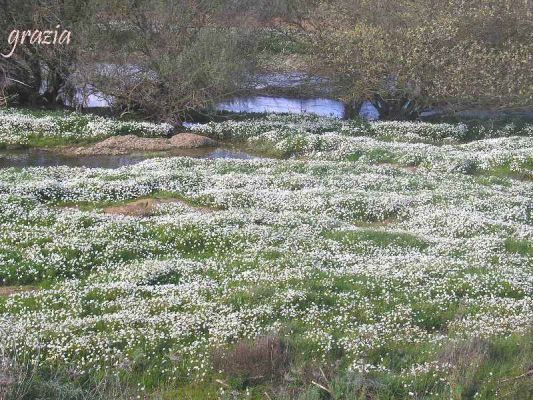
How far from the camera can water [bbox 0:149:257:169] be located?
2672 centimetres

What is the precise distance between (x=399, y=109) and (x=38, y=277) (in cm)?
2970

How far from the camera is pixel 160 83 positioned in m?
34.3

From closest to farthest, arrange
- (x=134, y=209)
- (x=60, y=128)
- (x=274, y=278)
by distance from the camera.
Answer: (x=274, y=278), (x=134, y=209), (x=60, y=128)

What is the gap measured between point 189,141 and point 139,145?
91.6 inches

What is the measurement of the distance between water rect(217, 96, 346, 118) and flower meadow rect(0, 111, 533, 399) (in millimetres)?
17103

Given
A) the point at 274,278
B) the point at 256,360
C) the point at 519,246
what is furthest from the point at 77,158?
the point at 256,360

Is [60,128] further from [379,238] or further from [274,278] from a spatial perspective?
[274,278]

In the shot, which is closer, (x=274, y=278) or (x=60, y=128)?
(x=274, y=278)

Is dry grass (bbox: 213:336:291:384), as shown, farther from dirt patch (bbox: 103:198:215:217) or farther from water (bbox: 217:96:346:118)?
water (bbox: 217:96:346:118)

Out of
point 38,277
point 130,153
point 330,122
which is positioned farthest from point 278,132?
point 38,277

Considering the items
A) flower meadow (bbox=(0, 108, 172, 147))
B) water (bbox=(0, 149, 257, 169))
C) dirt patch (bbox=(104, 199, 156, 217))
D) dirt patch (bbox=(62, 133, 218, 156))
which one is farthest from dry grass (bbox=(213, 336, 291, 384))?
flower meadow (bbox=(0, 108, 172, 147))

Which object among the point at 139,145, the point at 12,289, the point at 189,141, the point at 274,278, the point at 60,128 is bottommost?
the point at 12,289

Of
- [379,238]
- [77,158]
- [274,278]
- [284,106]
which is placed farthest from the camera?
[284,106]

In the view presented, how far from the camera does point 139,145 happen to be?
29656mm
